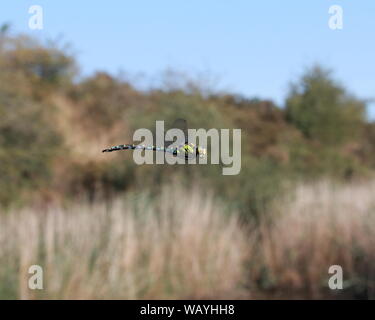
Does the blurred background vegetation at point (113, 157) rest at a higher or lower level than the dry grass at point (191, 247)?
higher

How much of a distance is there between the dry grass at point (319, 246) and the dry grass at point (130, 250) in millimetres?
Answer: 515

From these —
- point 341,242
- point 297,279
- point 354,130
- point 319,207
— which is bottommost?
point 297,279

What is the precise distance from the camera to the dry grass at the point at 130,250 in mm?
4176

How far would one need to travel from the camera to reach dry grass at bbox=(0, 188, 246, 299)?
4.18 m

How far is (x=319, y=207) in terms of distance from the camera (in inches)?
243

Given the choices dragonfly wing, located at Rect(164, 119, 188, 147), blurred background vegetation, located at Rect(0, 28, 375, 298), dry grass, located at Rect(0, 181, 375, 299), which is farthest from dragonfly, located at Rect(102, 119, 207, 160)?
dry grass, located at Rect(0, 181, 375, 299)

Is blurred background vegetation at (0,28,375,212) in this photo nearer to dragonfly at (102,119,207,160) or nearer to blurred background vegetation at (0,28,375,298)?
blurred background vegetation at (0,28,375,298)

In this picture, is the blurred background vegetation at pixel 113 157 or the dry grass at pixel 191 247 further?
the dry grass at pixel 191 247

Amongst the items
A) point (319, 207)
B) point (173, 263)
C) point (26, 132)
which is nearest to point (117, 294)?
point (173, 263)

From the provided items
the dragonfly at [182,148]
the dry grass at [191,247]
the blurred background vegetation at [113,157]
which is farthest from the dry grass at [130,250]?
the dragonfly at [182,148]

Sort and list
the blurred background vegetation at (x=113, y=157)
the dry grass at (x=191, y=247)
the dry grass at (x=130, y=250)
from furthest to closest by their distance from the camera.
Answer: the dry grass at (x=191, y=247)
the dry grass at (x=130, y=250)
the blurred background vegetation at (x=113, y=157)

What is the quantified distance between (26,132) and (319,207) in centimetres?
318

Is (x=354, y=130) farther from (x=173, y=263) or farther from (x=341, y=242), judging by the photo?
(x=341, y=242)

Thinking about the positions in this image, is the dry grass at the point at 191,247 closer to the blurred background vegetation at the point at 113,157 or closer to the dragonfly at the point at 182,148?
the blurred background vegetation at the point at 113,157
